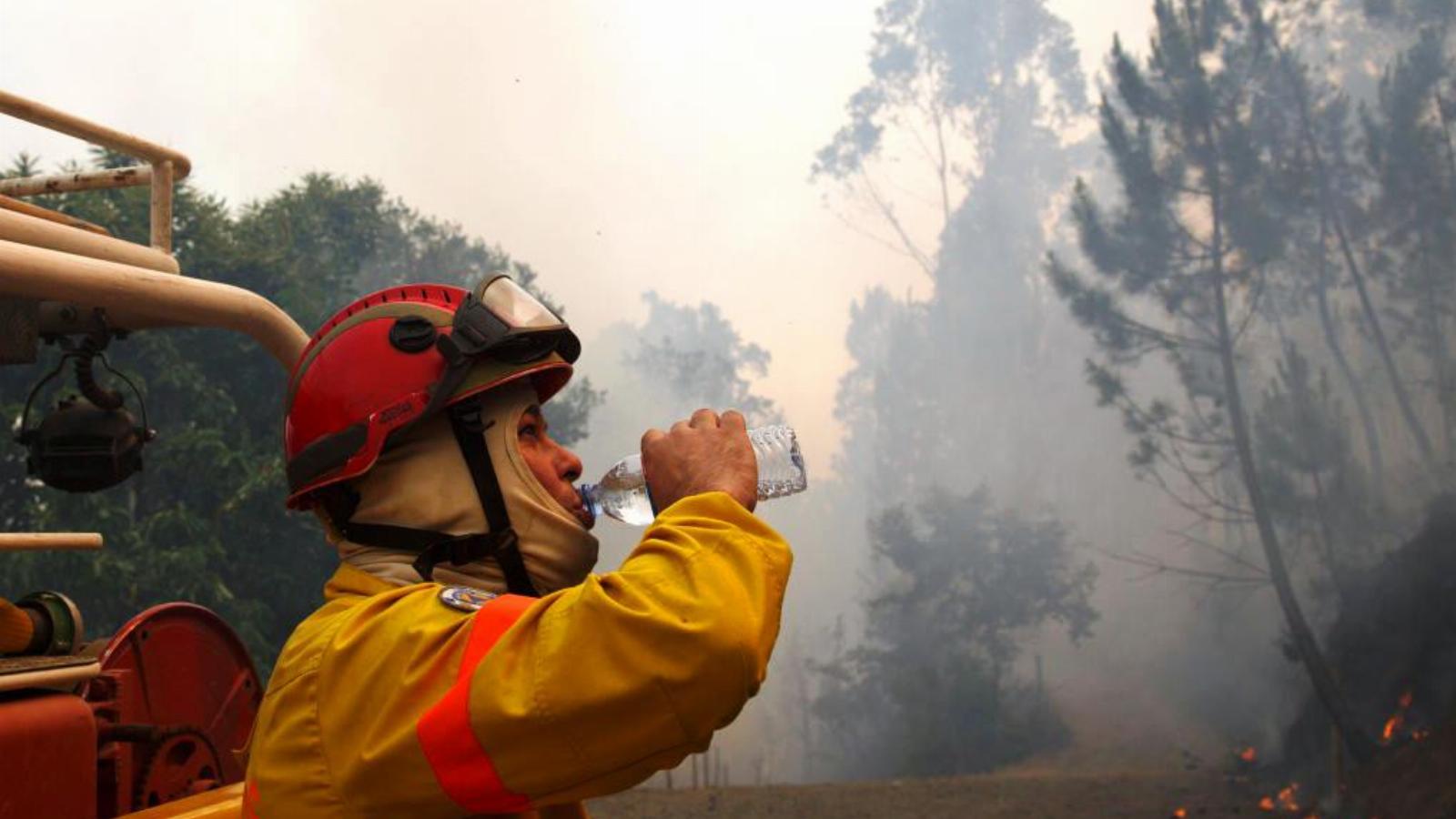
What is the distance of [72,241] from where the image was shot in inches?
92.0

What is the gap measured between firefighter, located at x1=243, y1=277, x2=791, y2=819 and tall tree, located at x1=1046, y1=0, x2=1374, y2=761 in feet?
59.7

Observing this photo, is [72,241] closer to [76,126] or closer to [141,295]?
[141,295]

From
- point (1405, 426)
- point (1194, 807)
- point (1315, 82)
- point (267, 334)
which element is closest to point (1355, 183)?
point (1315, 82)

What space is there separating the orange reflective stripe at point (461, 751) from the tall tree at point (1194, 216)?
61.0ft

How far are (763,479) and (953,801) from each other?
15181 mm

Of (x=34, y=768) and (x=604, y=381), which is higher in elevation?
(x=604, y=381)

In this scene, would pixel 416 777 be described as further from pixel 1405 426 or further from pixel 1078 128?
pixel 1078 128

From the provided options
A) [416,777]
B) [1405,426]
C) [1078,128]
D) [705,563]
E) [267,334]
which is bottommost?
[416,777]

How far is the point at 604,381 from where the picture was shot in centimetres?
3525

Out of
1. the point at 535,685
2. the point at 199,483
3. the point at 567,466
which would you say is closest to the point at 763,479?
the point at 567,466

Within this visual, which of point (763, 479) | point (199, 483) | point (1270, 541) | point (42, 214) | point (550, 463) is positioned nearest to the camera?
point (550, 463)

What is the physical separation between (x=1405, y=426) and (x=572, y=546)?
19.6 meters

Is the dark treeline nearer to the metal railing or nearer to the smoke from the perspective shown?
the smoke

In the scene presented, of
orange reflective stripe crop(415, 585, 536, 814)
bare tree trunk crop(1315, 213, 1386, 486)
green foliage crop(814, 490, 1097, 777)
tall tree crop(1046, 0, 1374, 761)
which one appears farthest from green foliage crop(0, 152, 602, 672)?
orange reflective stripe crop(415, 585, 536, 814)
